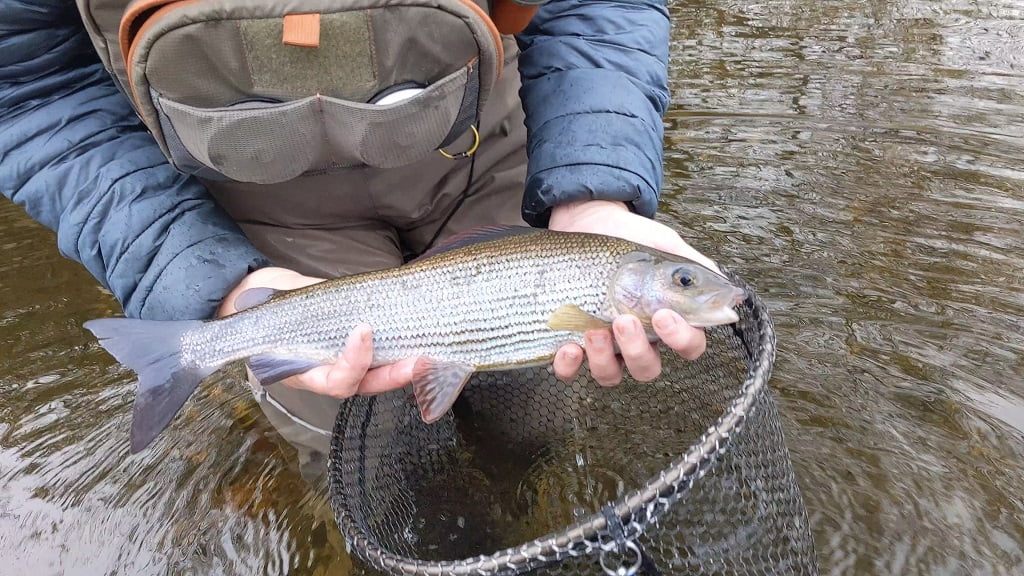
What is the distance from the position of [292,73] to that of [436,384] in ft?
3.05

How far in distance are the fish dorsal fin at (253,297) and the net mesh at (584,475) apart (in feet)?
1.58

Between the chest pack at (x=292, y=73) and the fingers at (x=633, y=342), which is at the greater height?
the chest pack at (x=292, y=73)

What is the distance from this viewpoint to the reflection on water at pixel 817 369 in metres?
2.88

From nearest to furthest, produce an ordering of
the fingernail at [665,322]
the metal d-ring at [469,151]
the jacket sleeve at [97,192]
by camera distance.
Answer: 1. the fingernail at [665,322]
2. the jacket sleeve at [97,192]
3. the metal d-ring at [469,151]

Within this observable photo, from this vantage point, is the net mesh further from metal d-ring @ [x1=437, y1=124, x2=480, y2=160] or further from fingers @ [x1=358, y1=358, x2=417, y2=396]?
metal d-ring @ [x1=437, y1=124, x2=480, y2=160]

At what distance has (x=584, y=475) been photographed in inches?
121

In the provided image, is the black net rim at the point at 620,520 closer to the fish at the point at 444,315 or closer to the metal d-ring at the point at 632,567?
the metal d-ring at the point at 632,567

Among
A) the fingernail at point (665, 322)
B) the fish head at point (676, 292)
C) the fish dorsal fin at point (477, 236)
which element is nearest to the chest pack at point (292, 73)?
the fish dorsal fin at point (477, 236)

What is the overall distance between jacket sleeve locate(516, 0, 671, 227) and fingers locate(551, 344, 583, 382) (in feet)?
1.79

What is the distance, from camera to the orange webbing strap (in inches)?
→ 97.7

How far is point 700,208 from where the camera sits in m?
4.74

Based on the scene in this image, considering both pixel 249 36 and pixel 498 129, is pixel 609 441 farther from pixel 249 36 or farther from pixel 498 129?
pixel 249 36

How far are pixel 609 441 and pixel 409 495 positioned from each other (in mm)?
834

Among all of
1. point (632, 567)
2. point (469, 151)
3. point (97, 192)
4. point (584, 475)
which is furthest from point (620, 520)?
point (97, 192)
